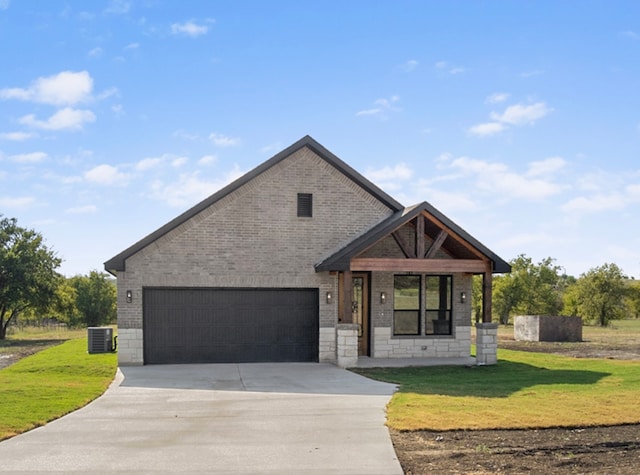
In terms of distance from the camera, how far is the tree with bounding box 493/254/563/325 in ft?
151

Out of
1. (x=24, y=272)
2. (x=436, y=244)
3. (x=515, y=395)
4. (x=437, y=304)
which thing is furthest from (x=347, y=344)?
(x=24, y=272)

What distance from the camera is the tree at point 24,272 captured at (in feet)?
116

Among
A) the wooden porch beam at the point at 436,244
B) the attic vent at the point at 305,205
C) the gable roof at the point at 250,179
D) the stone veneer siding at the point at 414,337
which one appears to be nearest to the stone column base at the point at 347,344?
the stone veneer siding at the point at 414,337

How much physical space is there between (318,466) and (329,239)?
39.3 feet

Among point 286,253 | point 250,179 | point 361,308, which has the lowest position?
point 361,308

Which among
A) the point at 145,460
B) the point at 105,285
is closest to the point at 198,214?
the point at 145,460

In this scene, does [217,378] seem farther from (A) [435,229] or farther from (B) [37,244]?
(B) [37,244]

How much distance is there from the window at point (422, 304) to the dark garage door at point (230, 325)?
2.75 metres

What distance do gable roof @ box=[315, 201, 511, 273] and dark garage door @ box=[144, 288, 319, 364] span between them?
165cm

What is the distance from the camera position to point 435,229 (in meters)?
20.3

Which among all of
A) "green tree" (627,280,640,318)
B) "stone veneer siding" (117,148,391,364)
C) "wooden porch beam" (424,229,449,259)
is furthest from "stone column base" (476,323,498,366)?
"green tree" (627,280,640,318)

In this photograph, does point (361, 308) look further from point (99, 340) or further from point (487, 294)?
point (99, 340)

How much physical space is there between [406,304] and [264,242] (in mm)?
5014

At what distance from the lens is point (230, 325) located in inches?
730
